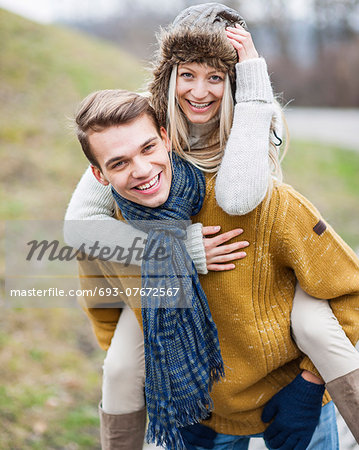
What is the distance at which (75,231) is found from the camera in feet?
6.93

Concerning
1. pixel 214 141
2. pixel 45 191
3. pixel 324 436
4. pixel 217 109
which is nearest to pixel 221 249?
pixel 214 141

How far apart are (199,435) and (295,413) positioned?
450 mm

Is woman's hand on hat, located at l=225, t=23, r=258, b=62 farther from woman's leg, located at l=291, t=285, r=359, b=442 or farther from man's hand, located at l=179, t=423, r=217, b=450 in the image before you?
man's hand, located at l=179, t=423, r=217, b=450

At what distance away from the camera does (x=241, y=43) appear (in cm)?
189

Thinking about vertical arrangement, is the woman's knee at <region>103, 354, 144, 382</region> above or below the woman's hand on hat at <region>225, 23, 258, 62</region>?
below

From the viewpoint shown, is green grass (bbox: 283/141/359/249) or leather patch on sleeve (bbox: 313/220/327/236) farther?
green grass (bbox: 283/141/359/249)

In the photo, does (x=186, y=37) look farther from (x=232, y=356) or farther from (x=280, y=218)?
(x=232, y=356)

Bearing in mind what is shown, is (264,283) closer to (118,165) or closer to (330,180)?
(118,165)

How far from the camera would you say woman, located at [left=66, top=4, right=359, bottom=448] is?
69.7 inches

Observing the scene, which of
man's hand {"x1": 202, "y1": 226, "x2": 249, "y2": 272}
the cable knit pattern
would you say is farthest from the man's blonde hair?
man's hand {"x1": 202, "y1": 226, "x2": 249, "y2": 272}

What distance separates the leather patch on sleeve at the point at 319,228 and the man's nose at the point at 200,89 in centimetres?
60

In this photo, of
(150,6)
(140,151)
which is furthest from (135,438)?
(150,6)

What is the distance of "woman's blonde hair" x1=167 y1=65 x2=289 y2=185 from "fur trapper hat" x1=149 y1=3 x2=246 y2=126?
0.03 metres

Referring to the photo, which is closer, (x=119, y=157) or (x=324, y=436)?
(x=119, y=157)
